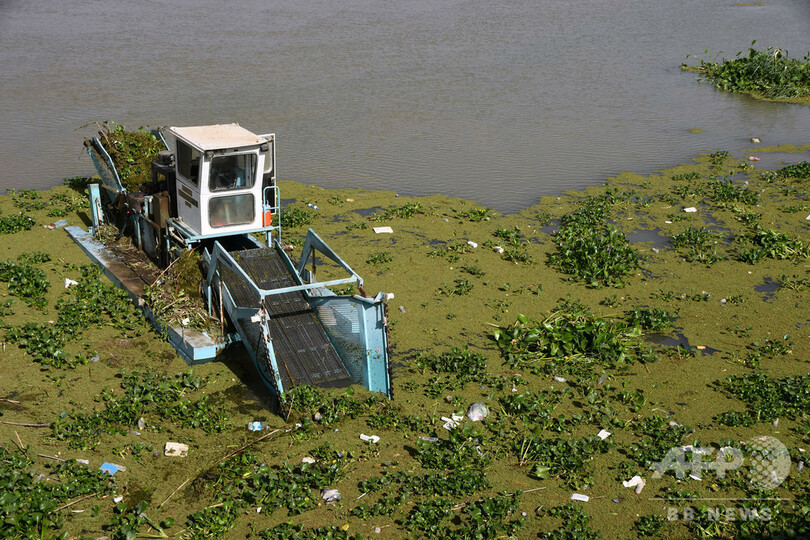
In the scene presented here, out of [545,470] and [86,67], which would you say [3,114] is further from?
[545,470]

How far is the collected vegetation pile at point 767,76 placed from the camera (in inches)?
750

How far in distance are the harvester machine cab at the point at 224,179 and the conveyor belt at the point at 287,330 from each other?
0.45 metres

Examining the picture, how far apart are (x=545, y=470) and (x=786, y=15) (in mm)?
27742

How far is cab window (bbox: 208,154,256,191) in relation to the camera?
7719 mm

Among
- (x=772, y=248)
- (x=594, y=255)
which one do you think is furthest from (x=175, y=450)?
(x=772, y=248)

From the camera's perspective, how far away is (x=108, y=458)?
5.84 metres

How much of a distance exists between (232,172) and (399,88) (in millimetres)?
10842

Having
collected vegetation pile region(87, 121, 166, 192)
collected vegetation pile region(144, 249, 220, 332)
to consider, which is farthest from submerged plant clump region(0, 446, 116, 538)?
collected vegetation pile region(87, 121, 166, 192)

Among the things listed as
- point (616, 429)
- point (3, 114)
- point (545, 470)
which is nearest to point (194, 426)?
point (545, 470)

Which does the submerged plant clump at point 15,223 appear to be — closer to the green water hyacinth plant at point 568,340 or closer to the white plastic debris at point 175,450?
the white plastic debris at point 175,450

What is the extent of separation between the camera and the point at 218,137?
25.8ft

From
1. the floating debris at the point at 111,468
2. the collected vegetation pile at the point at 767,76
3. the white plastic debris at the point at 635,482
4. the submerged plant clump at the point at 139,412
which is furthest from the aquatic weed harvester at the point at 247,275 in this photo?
the collected vegetation pile at the point at 767,76

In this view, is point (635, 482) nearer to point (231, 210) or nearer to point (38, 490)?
point (38, 490)

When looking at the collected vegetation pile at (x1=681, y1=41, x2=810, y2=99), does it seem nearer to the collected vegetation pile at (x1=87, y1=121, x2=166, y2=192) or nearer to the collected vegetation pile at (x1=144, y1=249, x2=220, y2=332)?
the collected vegetation pile at (x1=87, y1=121, x2=166, y2=192)
